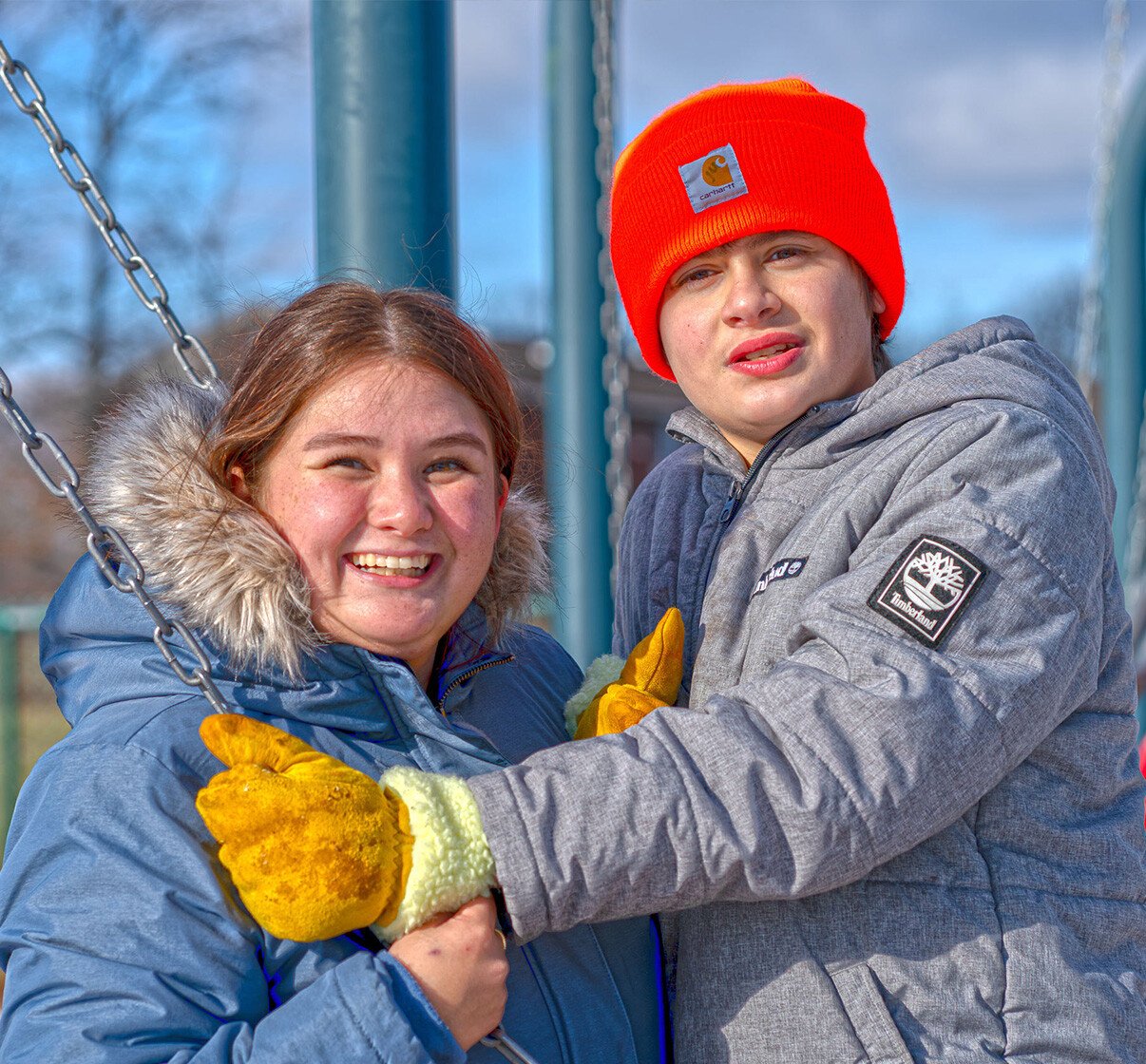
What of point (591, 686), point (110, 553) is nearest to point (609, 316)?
point (591, 686)

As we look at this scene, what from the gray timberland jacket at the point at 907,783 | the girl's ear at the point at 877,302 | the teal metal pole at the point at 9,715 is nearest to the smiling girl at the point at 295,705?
the gray timberland jacket at the point at 907,783

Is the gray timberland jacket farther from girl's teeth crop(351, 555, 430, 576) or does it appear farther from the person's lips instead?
girl's teeth crop(351, 555, 430, 576)

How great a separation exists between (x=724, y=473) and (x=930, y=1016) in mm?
931

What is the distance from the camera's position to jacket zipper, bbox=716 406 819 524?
84.4 inches

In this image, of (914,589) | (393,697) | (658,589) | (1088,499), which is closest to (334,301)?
(393,697)

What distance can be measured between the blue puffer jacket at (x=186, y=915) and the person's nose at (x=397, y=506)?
169mm

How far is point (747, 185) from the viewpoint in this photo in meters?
2.19

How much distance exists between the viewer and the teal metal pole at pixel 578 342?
4246 mm

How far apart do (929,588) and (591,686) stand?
0.64m

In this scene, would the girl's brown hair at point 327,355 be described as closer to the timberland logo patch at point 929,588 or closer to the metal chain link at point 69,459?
the metal chain link at point 69,459

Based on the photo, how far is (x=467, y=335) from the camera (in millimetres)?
1979

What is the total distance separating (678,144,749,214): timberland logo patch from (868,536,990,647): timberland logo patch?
0.75 m

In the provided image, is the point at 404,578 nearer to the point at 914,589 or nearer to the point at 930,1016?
the point at 914,589

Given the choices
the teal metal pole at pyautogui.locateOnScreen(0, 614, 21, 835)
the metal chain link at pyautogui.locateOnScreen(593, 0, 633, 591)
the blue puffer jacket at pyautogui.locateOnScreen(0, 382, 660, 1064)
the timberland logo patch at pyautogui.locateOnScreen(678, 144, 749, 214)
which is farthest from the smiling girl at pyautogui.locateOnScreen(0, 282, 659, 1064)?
the teal metal pole at pyautogui.locateOnScreen(0, 614, 21, 835)
